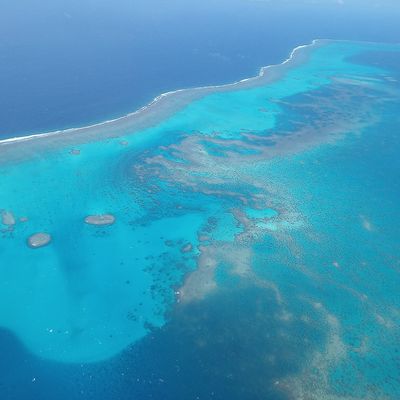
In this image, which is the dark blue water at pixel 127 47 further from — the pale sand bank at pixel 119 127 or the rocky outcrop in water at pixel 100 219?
the rocky outcrop in water at pixel 100 219

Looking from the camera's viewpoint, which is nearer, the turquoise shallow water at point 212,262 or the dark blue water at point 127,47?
the turquoise shallow water at point 212,262

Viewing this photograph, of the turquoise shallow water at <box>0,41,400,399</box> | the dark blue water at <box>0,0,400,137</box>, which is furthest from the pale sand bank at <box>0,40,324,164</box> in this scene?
the dark blue water at <box>0,0,400,137</box>

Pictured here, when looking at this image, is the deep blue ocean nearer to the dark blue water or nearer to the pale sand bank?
the pale sand bank

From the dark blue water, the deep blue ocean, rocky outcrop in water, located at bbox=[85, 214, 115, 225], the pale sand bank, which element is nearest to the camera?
the deep blue ocean

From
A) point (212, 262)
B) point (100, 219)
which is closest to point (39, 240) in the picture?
point (100, 219)

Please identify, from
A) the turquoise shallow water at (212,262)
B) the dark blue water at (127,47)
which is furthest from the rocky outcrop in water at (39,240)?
the dark blue water at (127,47)
